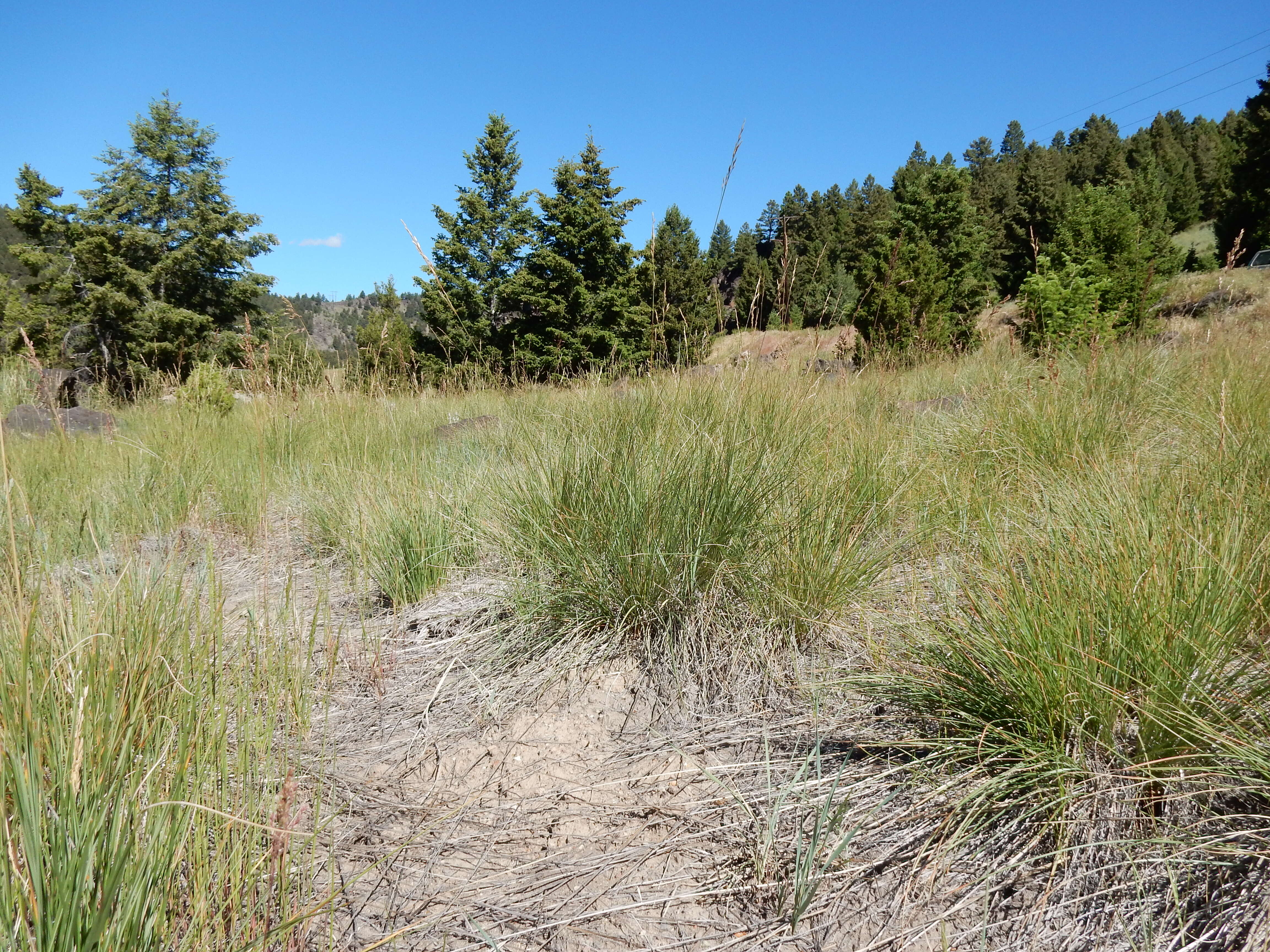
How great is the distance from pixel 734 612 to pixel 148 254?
2554cm

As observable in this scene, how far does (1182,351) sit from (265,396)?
6.68m

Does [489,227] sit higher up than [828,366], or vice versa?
[489,227]

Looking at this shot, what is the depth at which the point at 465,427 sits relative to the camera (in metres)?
4.67

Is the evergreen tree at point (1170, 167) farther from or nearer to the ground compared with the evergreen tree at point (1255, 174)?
farther from the ground

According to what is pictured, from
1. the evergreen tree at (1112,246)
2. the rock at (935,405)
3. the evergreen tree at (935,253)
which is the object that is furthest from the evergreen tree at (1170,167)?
the rock at (935,405)

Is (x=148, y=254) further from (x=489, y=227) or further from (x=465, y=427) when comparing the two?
(x=465, y=427)

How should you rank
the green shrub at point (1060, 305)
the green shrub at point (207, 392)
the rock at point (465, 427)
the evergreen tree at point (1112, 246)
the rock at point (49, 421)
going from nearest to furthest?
the rock at point (465, 427)
the rock at point (49, 421)
the green shrub at point (207, 392)
the green shrub at point (1060, 305)
the evergreen tree at point (1112, 246)

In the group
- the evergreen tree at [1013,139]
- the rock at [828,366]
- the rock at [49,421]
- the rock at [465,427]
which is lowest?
the rock at [465,427]

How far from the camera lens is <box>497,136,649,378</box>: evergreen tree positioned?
694 inches

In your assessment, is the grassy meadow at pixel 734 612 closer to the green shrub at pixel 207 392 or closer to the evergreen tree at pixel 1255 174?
the green shrub at pixel 207 392

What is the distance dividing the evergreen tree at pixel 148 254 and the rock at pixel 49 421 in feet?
41.5

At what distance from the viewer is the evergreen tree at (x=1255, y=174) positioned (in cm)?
2292

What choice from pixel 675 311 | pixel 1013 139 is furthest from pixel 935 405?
pixel 1013 139

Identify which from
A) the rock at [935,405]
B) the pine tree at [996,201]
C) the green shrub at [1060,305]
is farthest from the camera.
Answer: the pine tree at [996,201]
